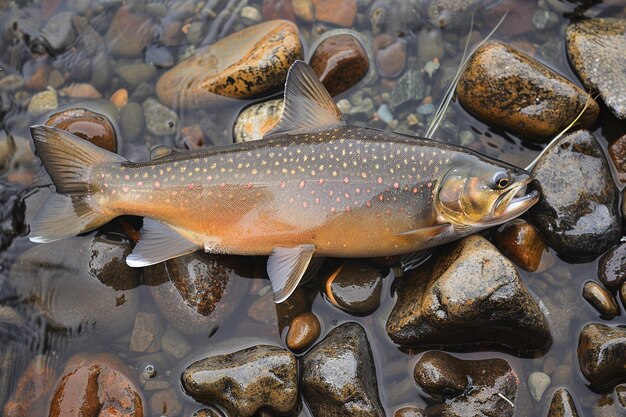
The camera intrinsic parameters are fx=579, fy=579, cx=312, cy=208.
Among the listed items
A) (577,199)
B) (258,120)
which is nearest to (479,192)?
(577,199)

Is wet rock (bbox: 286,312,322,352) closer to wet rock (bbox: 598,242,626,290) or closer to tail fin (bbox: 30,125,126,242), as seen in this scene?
tail fin (bbox: 30,125,126,242)

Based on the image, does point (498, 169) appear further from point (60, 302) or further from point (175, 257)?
point (60, 302)

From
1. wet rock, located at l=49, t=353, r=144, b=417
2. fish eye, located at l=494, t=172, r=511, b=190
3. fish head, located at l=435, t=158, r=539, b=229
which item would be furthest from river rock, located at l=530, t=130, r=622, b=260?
wet rock, located at l=49, t=353, r=144, b=417

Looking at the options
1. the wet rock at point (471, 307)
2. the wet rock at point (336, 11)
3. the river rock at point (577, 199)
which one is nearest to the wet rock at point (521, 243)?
the river rock at point (577, 199)

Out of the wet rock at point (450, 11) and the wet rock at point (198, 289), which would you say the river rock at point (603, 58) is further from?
the wet rock at point (198, 289)

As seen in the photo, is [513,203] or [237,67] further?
[237,67]

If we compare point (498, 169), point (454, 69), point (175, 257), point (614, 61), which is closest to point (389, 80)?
point (454, 69)

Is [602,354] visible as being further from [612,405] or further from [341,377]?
[341,377]
